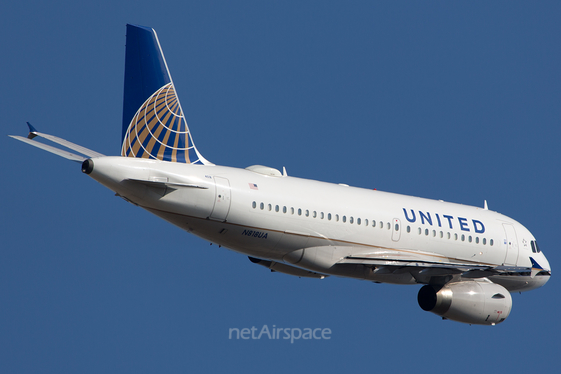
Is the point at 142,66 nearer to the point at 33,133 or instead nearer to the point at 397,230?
the point at 33,133

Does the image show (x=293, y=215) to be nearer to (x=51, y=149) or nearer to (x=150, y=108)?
(x=150, y=108)

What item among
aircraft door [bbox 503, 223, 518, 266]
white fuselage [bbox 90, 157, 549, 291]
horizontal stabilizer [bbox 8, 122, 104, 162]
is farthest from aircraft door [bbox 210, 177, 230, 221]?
aircraft door [bbox 503, 223, 518, 266]

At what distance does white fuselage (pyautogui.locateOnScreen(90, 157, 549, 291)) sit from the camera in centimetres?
2616

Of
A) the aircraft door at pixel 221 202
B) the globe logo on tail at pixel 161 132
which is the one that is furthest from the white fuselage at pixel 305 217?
the globe logo on tail at pixel 161 132

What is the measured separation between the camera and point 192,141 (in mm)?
28203

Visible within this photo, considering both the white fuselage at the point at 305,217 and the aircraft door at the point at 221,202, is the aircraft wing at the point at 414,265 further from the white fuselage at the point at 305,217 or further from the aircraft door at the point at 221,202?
the aircraft door at the point at 221,202

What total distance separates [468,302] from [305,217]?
8.02m

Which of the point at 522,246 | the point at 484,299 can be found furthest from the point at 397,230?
the point at 522,246

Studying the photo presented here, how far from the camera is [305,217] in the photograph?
95.1 ft

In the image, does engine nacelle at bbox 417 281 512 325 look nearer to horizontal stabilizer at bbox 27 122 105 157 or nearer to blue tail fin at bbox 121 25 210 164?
blue tail fin at bbox 121 25 210 164

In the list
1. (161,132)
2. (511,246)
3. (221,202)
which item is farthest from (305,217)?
(511,246)

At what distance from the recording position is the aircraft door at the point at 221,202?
2694 centimetres

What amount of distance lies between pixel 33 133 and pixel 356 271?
13.5 meters

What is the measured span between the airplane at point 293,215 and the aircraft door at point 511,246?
0.06m
